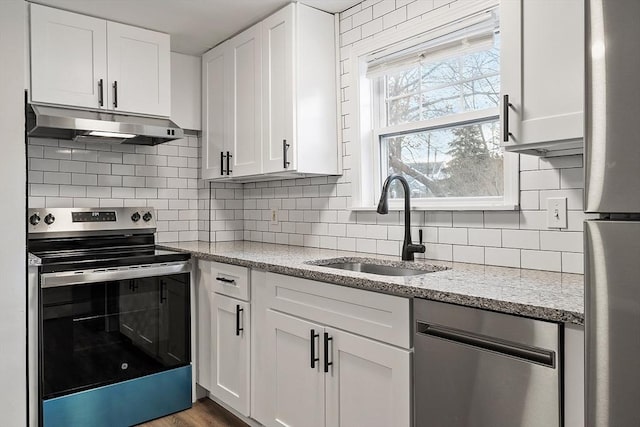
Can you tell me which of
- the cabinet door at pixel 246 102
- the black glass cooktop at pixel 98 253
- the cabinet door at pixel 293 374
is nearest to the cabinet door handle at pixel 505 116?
the cabinet door at pixel 293 374

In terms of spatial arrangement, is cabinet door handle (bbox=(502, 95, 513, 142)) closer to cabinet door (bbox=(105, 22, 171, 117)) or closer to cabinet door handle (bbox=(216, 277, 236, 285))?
cabinet door handle (bbox=(216, 277, 236, 285))

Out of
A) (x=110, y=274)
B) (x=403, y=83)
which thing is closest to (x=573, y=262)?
(x=403, y=83)

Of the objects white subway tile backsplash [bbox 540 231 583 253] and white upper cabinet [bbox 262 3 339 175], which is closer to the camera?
white subway tile backsplash [bbox 540 231 583 253]

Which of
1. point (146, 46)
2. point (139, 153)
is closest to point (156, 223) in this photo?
point (139, 153)

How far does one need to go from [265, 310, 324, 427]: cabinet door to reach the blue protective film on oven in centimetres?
77

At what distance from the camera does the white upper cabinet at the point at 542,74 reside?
1.41 metres

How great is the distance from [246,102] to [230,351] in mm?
1499

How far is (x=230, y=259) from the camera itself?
241 cm

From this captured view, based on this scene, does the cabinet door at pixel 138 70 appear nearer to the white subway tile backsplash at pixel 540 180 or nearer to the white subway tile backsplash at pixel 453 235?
the white subway tile backsplash at pixel 453 235

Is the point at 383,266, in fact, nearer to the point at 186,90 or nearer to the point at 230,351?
the point at 230,351

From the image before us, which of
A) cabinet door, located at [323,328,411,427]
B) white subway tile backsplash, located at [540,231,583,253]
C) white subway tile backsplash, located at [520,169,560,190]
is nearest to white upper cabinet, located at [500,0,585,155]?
white subway tile backsplash, located at [520,169,560,190]

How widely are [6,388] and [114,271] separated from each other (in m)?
0.68

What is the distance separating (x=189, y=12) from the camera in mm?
2707

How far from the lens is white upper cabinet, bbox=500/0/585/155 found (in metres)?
1.41
